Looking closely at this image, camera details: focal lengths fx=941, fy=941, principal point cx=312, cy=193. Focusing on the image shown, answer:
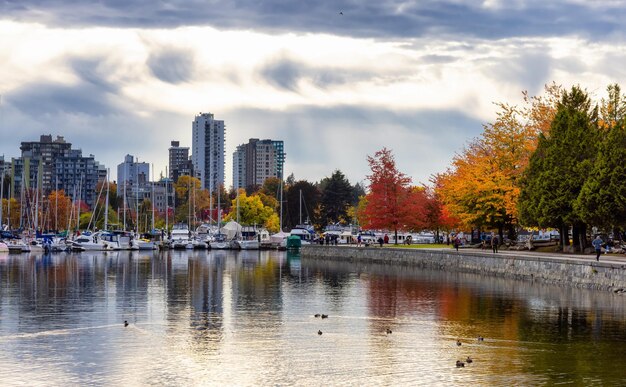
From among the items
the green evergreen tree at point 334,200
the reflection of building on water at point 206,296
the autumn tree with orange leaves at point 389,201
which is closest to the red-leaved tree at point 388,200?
the autumn tree with orange leaves at point 389,201

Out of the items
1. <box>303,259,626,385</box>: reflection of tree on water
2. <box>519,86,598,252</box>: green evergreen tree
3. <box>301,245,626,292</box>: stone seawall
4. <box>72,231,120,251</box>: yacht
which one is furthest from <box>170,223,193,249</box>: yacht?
<box>303,259,626,385</box>: reflection of tree on water

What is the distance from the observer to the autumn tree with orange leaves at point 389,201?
4122 inches

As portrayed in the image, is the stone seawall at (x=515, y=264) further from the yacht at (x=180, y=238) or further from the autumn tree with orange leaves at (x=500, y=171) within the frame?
the yacht at (x=180, y=238)

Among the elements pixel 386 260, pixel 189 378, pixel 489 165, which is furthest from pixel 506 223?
pixel 189 378

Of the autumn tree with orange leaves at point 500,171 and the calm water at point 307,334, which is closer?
the calm water at point 307,334

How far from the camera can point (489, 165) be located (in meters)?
84.8

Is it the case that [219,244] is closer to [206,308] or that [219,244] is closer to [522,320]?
[206,308]

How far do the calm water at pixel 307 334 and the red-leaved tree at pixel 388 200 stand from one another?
42.9 m

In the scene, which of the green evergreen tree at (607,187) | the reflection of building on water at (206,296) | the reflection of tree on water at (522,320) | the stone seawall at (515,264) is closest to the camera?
the reflection of tree on water at (522,320)

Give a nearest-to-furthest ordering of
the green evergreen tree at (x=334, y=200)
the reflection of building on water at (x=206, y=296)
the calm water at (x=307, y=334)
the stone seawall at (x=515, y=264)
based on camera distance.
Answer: the calm water at (x=307, y=334), the reflection of building on water at (x=206, y=296), the stone seawall at (x=515, y=264), the green evergreen tree at (x=334, y=200)

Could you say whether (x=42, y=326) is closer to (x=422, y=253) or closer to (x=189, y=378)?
(x=189, y=378)

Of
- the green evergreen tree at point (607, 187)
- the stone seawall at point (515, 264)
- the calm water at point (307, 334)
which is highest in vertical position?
the green evergreen tree at point (607, 187)

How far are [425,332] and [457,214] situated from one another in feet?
177

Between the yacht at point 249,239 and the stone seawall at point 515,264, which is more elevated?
the yacht at point 249,239
